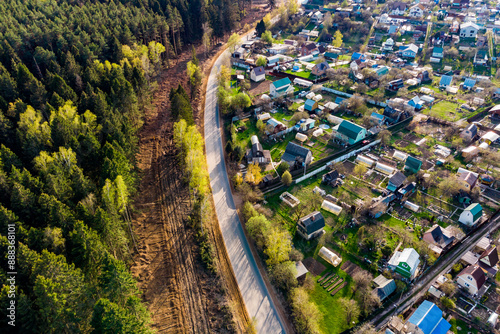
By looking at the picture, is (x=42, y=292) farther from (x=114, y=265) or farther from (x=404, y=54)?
(x=404, y=54)

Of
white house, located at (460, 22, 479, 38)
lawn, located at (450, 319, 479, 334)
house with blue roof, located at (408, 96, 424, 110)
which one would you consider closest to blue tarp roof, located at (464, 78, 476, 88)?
house with blue roof, located at (408, 96, 424, 110)

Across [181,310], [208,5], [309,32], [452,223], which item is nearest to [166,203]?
[181,310]

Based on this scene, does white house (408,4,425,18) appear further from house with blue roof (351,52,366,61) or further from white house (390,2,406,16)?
house with blue roof (351,52,366,61)

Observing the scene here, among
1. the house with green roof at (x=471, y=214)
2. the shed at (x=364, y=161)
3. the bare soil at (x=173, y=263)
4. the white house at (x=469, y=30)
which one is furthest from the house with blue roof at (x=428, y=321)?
the white house at (x=469, y=30)

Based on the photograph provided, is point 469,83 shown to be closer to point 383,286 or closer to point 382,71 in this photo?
point 382,71

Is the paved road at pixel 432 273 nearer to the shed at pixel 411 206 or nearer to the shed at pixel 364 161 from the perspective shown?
the shed at pixel 411 206

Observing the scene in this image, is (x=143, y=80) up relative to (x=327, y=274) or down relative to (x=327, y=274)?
up
